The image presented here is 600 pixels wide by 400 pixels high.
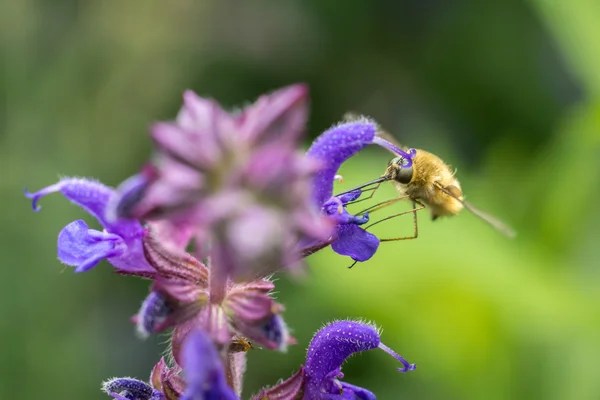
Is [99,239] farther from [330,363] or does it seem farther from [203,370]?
[330,363]

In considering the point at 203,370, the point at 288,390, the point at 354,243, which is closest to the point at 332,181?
the point at 354,243

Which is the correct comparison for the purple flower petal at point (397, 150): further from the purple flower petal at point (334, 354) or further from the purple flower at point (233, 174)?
the purple flower at point (233, 174)

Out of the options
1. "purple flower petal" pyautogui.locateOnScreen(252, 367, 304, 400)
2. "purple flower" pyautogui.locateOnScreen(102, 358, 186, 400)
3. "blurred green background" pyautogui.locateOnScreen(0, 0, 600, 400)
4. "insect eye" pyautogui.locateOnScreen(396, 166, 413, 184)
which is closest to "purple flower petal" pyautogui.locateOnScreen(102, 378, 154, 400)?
"purple flower" pyautogui.locateOnScreen(102, 358, 186, 400)

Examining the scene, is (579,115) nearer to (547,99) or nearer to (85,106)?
(547,99)

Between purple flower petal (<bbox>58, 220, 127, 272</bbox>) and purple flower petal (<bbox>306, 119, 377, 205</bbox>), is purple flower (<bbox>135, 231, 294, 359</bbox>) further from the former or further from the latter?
purple flower petal (<bbox>306, 119, 377, 205</bbox>)

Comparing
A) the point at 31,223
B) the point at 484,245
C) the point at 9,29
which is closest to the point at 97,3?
the point at 9,29

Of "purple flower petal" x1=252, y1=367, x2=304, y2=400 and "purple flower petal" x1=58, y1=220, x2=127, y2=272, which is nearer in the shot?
"purple flower petal" x1=58, y1=220, x2=127, y2=272
